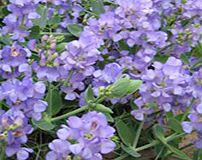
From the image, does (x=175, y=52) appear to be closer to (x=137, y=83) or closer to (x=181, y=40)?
(x=181, y=40)

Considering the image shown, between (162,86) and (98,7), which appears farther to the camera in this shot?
(98,7)

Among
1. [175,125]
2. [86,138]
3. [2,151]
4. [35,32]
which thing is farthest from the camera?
→ [35,32]

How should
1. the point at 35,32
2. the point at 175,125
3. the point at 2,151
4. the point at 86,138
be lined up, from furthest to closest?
the point at 35,32 → the point at 175,125 → the point at 2,151 → the point at 86,138

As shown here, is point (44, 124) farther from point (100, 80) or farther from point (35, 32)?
point (35, 32)

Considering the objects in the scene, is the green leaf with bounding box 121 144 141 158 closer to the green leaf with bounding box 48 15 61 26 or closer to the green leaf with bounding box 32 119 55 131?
the green leaf with bounding box 32 119 55 131

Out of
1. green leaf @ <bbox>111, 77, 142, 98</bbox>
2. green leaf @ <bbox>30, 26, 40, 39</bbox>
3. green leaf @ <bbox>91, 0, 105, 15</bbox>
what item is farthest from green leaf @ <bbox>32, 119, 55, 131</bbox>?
green leaf @ <bbox>91, 0, 105, 15</bbox>

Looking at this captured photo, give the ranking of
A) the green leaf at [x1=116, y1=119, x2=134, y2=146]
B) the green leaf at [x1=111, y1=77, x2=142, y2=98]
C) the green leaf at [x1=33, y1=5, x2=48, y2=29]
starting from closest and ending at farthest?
the green leaf at [x1=111, y1=77, x2=142, y2=98]
the green leaf at [x1=116, y1=119, x2=134, y2=146]
the green leaf at [x1=33, y1=5, x2=48, y2=29]

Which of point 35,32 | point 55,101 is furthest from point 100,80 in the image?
point 35,32
